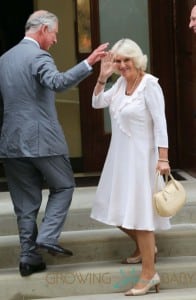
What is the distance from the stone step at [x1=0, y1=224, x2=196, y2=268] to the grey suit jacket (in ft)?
2.60

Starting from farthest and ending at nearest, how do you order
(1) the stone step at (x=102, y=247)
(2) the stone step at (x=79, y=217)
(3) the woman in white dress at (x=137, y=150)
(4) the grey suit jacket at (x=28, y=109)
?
(2) the stone step at (x=79, y=217), (1) the stone step at (x=102, y=247), (4) the grey suit jacket at (x=28, y=109), (3) the woman in white dress at (x=137, y=150)

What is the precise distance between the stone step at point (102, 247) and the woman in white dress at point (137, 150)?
50cm

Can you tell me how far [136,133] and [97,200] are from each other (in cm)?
58

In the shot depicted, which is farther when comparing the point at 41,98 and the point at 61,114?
the point at 61,114

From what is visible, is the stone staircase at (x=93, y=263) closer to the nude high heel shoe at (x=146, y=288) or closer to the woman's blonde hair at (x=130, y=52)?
the nude high heel shoe at (x=146, y=288)

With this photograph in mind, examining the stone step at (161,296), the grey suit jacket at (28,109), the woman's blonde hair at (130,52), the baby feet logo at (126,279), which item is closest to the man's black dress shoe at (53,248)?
the stone step at (161,296)

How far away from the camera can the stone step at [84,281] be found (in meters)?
4.79

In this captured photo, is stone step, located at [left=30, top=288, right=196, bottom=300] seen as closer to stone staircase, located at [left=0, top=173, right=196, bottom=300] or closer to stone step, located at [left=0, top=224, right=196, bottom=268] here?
stone staircase, located at [left=0, top=173, right=196, bottom=300]

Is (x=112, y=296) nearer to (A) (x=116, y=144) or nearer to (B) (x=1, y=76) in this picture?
(A) (x=116, y=144)

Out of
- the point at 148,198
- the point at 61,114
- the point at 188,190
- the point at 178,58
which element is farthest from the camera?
the point at 61,114

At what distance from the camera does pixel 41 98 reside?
4.64 m

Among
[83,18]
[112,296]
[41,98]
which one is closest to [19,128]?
[41,98]

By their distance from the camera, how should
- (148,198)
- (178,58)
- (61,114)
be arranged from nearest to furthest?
(148,198) < (178,58) < (61,114)

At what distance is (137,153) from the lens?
456 centimetres
